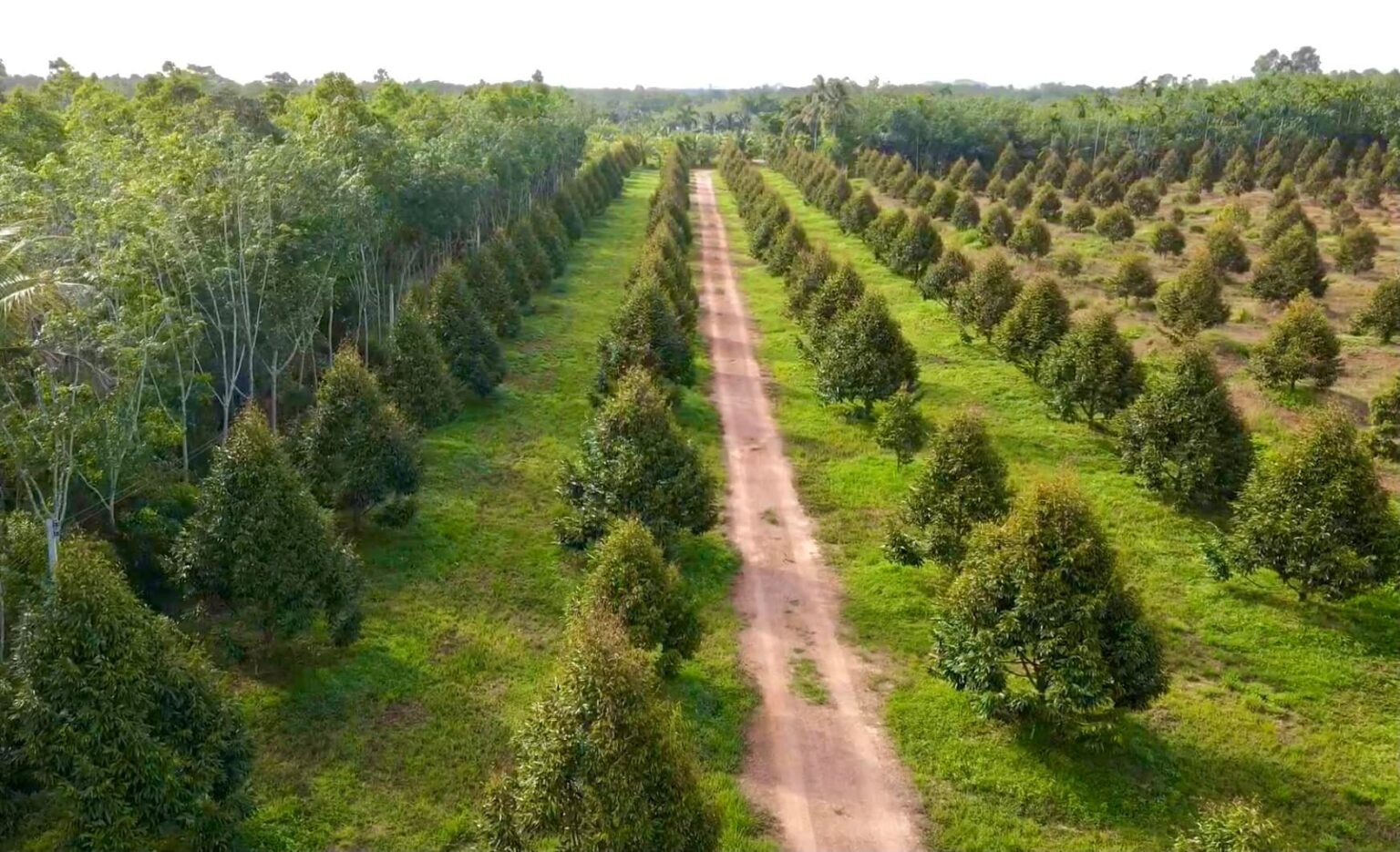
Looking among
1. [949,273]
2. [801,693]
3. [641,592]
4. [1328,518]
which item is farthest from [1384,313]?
[641,592]

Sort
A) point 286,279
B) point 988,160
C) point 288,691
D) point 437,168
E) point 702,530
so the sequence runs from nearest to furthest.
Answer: point 288,691, point 702,530, point 286,279, point 437,168, point 988,160

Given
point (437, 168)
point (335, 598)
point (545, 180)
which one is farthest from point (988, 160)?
point (335, 598)

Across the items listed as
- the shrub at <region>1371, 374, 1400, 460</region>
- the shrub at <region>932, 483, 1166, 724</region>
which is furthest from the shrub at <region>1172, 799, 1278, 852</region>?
the shrub at <region>1371, 374, 1400, 460</region>

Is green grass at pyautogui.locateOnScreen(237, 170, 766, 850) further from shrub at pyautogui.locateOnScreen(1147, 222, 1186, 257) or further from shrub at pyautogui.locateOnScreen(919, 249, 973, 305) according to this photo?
shrub at pyautogui.locateOnScreen(1147, 222, 1186, 257)

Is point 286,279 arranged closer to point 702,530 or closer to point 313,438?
point 313,438

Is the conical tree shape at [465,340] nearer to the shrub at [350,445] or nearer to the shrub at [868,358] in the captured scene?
the shrub at [350,445]

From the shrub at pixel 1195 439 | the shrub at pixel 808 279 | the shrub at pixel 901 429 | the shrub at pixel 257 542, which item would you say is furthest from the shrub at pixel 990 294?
the shrub at pixel 257 542
